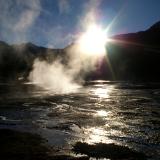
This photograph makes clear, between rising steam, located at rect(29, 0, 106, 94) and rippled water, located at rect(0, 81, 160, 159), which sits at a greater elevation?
rising steam, located at rect(29, 0, 106, 94)

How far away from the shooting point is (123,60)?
427 ft

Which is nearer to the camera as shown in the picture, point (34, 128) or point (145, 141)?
point (145, 141)

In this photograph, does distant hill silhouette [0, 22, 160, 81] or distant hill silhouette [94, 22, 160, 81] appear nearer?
distant hill silhouette [94, 22, 160, 81]

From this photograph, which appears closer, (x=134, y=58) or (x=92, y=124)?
(x=92, y=124)

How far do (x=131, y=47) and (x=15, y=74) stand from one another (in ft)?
155

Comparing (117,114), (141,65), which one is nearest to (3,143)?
(117,114)

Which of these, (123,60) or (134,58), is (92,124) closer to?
(134,58)

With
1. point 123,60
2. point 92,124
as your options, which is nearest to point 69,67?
point 123,60

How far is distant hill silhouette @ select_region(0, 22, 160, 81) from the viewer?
395ft

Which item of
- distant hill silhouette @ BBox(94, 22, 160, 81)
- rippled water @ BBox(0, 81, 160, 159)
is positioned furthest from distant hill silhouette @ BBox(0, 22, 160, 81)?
rippled water @ BBox(0, 81, 160, 159)

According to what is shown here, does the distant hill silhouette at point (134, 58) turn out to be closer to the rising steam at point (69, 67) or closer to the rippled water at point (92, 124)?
the rising steam at point (69, 67)

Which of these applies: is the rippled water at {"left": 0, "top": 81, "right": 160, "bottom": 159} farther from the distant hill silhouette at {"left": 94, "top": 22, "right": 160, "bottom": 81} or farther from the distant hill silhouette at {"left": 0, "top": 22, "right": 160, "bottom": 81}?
the distant hill silhouette at {"left": 94, "top": 22, "right": 160, "bottom": 81}

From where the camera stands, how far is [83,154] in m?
15.8

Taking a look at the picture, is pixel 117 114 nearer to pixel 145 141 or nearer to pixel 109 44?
pixel 145 141
